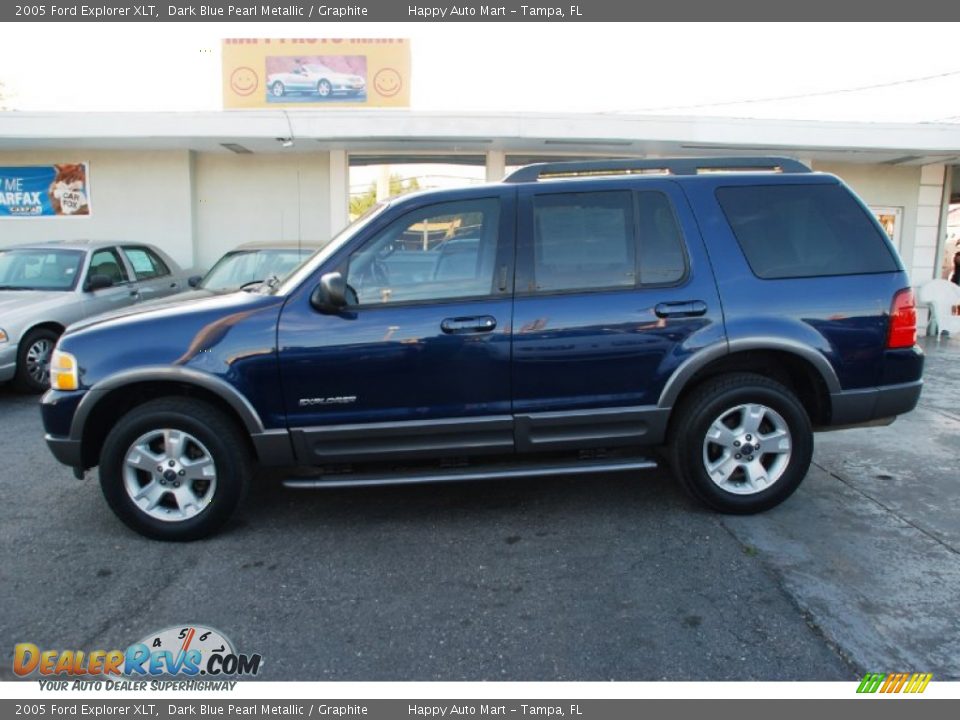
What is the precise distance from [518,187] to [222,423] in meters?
2.14

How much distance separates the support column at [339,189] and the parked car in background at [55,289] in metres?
3.18

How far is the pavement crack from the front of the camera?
374 cm

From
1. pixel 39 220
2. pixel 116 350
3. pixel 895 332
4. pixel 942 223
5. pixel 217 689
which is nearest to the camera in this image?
pixel 217 689

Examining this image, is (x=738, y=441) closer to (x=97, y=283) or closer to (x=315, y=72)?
(x=97, y=283)

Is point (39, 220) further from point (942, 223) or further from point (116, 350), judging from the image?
point (942, 223)

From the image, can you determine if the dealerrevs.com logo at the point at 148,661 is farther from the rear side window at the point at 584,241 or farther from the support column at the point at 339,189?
the support column at the point at 339,189

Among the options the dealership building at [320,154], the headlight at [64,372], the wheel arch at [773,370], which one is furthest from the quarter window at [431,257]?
the dealership building at [320,154]

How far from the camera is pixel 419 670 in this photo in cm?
270

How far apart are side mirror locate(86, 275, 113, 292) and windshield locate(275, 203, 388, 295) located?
4982 millimetres

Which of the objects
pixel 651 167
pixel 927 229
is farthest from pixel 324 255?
pixel 927 229

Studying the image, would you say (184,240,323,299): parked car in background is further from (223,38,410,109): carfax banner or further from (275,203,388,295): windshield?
(223,38,410,109): carfax banner

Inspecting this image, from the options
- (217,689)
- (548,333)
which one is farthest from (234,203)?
(217,689)

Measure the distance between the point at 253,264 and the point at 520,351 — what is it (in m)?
5.21

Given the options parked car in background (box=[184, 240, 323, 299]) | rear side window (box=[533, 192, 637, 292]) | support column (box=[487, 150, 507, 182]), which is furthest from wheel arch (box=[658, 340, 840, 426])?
support column (box=[487, 150, 507, 182])
